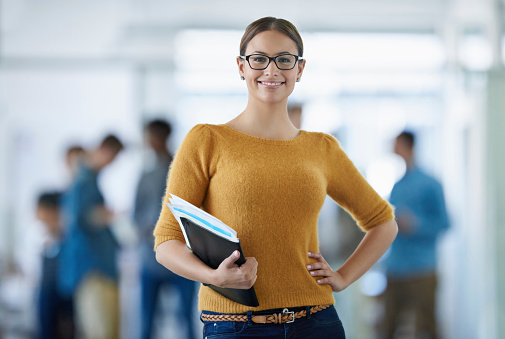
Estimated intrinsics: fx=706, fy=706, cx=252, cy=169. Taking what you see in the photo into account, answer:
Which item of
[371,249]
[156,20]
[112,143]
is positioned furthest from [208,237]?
[156,20]

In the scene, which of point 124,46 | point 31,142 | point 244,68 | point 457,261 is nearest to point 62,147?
point 31,142

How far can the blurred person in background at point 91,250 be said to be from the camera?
4.00m

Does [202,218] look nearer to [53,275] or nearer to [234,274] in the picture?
[234,274]

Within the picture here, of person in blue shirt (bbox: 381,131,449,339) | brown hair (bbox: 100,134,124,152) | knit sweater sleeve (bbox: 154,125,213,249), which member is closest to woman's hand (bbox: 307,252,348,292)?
knit sweater sleeve (bbox: 154,125,213,249)

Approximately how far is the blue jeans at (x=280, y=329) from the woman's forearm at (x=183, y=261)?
0.12 meters

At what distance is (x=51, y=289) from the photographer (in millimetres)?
4238

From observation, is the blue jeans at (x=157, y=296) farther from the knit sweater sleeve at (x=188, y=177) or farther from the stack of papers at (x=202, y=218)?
the stack of papers at (x=202, y=218)

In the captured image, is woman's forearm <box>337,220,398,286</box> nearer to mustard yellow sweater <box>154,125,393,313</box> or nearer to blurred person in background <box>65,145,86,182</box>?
mustard yellow sweater <box>154,125,393,313</box>

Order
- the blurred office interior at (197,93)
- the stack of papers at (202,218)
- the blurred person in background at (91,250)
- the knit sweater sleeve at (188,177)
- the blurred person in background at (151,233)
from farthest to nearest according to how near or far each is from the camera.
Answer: the blurred office interior at (197,93) → the blurred person in background at (91,250) → the blurred person in background at (151,233) → the knit sweater sleeve at (188,177) → the stack of papers at (202,218)

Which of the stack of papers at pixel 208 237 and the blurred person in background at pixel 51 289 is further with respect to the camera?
the blurred person in background at pixel 51 289

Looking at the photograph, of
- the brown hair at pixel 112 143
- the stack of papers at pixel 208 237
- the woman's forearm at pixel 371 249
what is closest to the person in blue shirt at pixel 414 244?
the brown hair at pixel 112 143

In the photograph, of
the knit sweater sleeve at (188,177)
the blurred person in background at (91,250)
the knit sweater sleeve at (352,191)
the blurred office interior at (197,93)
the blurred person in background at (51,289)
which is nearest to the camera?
the knit sweater sleeve at (188,177)

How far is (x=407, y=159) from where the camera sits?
418cm

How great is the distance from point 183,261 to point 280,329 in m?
0.24
